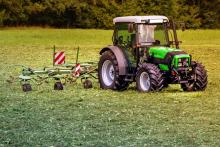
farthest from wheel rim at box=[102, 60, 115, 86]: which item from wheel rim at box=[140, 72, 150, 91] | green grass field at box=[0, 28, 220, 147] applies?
wheel rim at box=[140, 72, 150, 91]

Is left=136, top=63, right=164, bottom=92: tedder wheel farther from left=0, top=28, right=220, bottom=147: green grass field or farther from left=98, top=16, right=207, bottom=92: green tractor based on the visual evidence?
left=0, top=28, right=220, bottom=147: green grass field

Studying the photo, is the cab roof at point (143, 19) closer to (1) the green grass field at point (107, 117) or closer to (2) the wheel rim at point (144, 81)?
(2) the wheel rim at point (144, 81)

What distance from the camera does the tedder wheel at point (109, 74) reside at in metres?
16.4

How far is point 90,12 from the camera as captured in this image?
2682 inches

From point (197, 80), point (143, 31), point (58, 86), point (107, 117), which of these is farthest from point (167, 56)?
point (107, 117)

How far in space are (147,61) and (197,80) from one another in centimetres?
132

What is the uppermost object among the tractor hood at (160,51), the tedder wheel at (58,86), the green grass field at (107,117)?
the tractor hood at (160,51)

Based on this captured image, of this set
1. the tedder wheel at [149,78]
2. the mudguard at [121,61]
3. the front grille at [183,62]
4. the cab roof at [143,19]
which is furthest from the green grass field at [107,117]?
the cab roof at [143,19]

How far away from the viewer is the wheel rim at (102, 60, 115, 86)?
1705cm

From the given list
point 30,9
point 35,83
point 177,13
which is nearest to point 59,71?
point 35,83

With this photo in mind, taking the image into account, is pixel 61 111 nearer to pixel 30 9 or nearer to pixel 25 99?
pixel 25 99

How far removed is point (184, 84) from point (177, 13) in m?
54.5

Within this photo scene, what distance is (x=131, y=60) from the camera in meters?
16.4

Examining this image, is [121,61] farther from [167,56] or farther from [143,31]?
[167,56]
